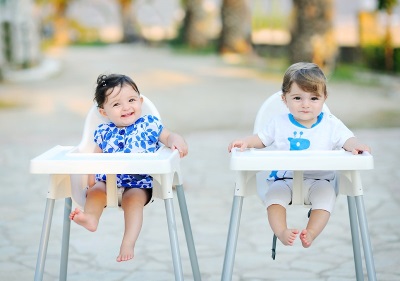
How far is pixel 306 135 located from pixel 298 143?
2.0 inches

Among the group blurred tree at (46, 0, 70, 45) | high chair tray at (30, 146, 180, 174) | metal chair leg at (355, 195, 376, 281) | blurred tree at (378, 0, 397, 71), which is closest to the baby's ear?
high chair tray at (30, 146, 180, 174)

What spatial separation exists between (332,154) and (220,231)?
2.07 metres

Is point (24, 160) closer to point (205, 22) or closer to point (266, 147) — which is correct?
point (266, 147)

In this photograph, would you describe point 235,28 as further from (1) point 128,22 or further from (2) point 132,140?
(2) point 132,140

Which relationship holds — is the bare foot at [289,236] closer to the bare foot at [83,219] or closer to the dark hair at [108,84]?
the bare foot at [83,219]

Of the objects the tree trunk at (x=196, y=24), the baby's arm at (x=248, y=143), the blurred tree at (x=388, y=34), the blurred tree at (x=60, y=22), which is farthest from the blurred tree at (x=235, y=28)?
the baby's arm at (x=248, y=143)

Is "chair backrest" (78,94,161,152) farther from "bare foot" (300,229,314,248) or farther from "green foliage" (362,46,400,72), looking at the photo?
"green foliage" (362,46,400,72)

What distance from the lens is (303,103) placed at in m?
3.51

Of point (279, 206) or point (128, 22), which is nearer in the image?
point (279, 206)

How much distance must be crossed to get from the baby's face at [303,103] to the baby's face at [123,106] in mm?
689

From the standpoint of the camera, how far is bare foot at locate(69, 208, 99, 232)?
3.34 metres

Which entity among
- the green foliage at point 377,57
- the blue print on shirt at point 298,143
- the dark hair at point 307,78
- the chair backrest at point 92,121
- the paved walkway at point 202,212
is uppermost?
the green foliage at point 377,57

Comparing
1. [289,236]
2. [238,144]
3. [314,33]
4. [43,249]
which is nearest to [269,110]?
[238,144]

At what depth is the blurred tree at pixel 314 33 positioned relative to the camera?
14.7 m
